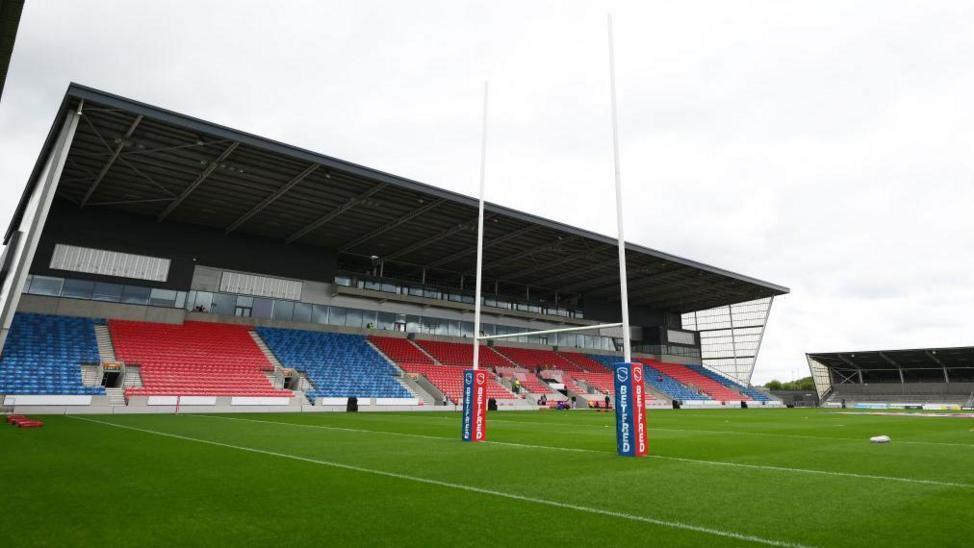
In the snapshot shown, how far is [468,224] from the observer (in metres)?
31.5

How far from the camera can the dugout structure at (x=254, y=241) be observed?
843 inches

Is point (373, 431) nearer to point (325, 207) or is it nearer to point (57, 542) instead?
→ point (57, 542)

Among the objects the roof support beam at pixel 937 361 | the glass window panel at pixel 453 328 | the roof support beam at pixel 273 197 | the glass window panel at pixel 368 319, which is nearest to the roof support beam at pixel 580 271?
the glass window panel at pixel 453 328

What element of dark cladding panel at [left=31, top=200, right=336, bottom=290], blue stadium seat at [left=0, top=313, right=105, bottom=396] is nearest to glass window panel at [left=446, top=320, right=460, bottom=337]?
dark cladding panel at [left=31, top=200, right=336, bottom=290]

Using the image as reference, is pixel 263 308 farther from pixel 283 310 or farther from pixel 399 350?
pixel 399 350

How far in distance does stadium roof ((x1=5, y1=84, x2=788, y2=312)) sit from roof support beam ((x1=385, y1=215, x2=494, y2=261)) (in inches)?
3.3

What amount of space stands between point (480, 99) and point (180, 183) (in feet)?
61.4

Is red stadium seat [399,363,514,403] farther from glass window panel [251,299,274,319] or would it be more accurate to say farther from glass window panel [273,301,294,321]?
glass window panel [251,299,274,319]

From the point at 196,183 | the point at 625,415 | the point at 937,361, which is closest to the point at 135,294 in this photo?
the point at 196,183

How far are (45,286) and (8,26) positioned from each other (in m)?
20.0

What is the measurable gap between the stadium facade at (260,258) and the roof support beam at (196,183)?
123 millimetres

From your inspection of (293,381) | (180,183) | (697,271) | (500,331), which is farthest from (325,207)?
(697,271)

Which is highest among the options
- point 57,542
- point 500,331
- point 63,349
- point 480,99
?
point 480,99

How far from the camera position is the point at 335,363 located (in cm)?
3133
